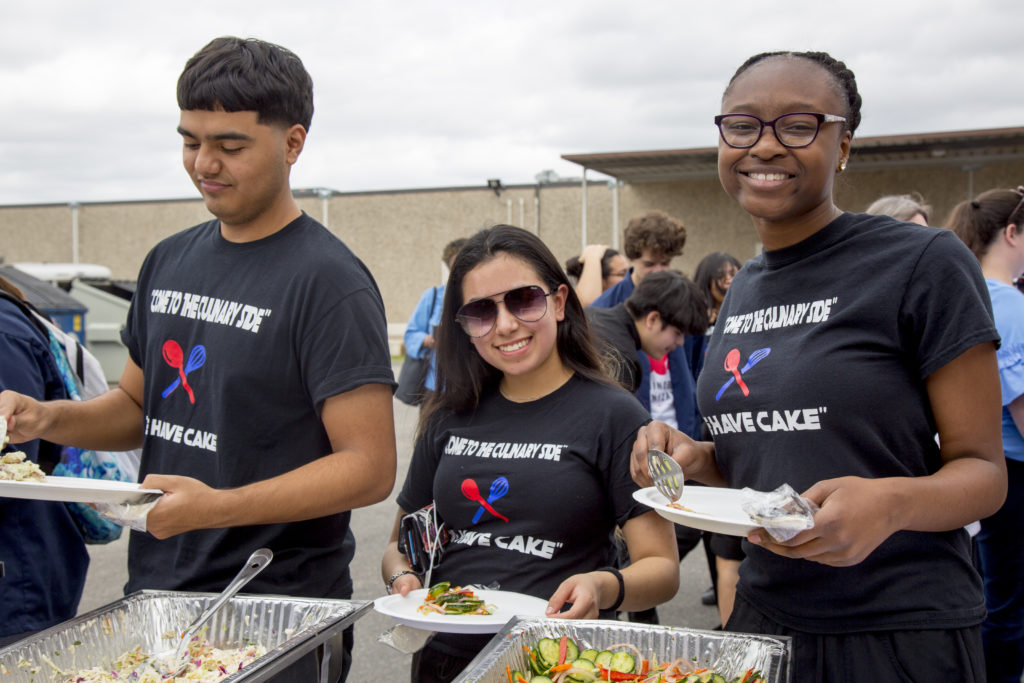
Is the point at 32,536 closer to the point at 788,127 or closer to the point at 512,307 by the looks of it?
the point at 512,307

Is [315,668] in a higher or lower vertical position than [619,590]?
lower

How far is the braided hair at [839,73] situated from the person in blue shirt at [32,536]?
6.16 ft

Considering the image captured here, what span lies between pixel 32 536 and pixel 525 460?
4.25ft

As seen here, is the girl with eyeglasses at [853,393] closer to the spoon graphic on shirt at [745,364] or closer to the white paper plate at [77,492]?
the spoon graphic on shirt at [745,364]

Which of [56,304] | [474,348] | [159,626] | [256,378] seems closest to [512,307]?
[474,348]

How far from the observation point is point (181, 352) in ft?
6.77

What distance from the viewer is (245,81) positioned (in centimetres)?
192

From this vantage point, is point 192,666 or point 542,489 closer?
point 192,666

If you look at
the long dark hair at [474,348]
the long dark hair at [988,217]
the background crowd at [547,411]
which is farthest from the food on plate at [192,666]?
the long dark hair at [988,217]

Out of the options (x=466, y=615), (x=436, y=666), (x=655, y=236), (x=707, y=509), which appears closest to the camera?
(x=707, y=509)

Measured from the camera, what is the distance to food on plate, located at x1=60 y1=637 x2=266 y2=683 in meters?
1.73

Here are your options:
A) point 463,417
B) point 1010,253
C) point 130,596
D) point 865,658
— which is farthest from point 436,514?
point 1010,253

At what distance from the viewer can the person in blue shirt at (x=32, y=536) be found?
210 centimetres

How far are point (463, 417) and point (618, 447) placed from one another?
1.49ft
